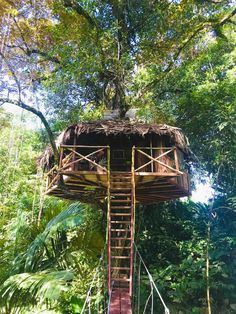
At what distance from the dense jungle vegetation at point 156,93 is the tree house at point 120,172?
29.4 inches

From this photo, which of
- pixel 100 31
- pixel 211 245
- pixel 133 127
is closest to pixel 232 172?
pixel 211 245

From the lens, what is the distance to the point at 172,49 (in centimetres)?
932

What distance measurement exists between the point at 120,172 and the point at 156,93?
3672mm

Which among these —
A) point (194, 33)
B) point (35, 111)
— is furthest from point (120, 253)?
point (194, 33)

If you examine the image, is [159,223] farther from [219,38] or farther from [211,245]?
[219,38]

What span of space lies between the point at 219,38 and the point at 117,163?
5.03 m

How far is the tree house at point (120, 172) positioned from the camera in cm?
570

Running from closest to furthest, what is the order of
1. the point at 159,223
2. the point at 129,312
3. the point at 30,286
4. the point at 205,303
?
the point at 30,286, the point at 129,312, the point at 205,303, the point at 159,223

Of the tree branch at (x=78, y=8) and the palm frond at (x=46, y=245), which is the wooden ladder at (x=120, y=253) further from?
the tree branch at (x=78, y=8)

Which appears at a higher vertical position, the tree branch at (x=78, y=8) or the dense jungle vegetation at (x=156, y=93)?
the tree branch at (x=78, y=8)

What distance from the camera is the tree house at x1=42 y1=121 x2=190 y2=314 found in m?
5.70

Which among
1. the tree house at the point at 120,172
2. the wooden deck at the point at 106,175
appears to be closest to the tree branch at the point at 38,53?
the tree house at the point at 120,172

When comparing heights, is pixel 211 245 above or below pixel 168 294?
above

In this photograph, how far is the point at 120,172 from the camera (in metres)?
5.99
